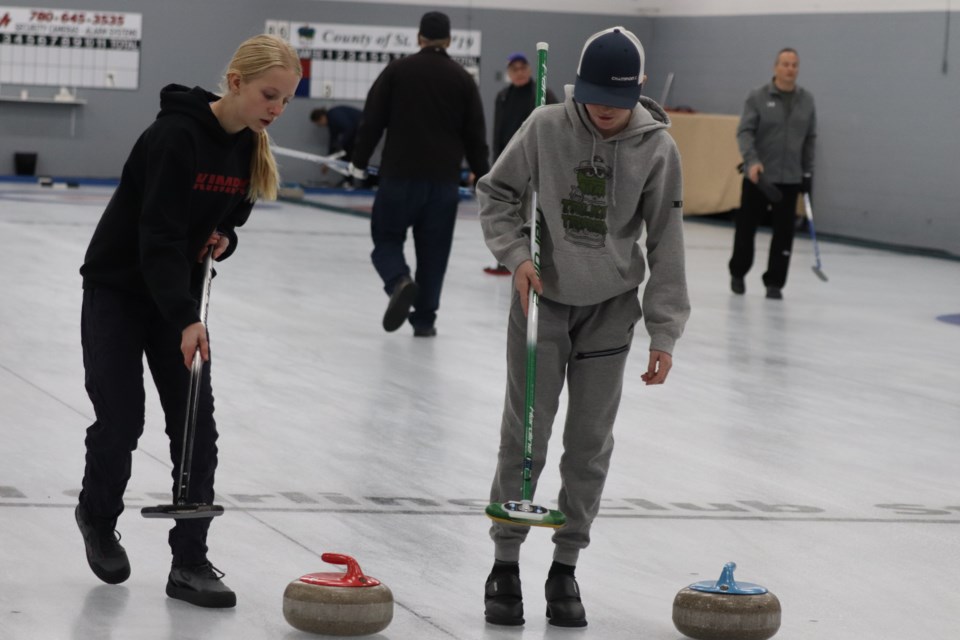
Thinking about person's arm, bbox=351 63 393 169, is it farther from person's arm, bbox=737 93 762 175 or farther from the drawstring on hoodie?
the drawstring on hoodie

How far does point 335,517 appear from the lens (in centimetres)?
485

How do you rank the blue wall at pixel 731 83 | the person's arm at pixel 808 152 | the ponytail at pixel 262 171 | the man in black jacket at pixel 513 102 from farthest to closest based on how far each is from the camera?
1. the blue wall at pixel 731 83
2. the man in black jacket at pixel 513 102
3. the person's arm at pixel 808 152
4. the ponytail at pixel 262 171

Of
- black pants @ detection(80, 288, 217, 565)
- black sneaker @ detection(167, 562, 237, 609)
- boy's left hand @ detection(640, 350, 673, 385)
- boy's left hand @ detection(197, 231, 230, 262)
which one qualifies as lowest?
black sneaker @ detection(167, 562, 237, 609)

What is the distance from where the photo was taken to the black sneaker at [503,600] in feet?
12.5

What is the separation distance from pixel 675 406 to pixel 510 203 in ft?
11.1

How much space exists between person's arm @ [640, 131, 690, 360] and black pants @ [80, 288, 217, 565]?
110 centimetres

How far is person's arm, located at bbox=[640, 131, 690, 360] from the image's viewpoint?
152 inches

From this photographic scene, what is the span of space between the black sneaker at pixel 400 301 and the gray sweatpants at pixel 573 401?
15.1 ft

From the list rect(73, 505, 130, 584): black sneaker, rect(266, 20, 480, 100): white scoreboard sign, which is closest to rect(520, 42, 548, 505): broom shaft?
rect(73, 505, 130, 584): black sneaker

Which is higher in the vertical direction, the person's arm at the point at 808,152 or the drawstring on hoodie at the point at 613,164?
the drawstring on hoodie at the point at 613,164

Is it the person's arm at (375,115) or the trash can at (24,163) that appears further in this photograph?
the trash can at (24,163)

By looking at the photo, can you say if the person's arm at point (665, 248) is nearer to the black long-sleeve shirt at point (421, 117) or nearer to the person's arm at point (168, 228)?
the person's arm at point (168, 228)

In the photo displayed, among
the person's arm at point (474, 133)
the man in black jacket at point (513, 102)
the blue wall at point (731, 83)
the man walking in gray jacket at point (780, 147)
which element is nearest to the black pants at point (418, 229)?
the person's arm at point (474, 133)

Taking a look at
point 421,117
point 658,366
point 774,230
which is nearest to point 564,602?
point 658,366
